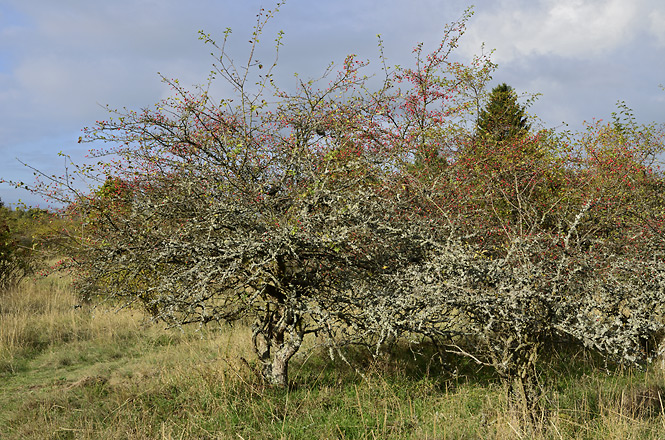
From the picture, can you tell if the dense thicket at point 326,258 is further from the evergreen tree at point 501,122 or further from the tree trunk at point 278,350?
the evergreen tree at point 501,122

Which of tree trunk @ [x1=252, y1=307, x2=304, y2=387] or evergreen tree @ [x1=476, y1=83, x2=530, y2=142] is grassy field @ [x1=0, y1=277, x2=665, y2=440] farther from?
evergreen tree @ [x1=476, y1=83, x2=530, y2=142]

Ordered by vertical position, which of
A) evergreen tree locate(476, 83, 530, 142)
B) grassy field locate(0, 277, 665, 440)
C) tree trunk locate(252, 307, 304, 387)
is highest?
evergreen tree locate(476, 83, 530, 142)

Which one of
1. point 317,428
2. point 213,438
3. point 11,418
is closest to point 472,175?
point 317,428

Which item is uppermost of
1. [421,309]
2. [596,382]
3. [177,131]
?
[177,131]

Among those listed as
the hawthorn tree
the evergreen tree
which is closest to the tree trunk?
the hawthorn tree

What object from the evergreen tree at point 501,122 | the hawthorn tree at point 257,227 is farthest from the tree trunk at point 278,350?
the evergreen tree at point 501,122

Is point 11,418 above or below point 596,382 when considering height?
below

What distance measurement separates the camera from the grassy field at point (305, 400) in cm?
392

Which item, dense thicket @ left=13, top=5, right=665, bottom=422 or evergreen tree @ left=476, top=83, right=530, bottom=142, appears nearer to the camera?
dense thicket @ left=13, top=5, right=665, bottom=422

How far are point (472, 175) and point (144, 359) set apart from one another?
6963 millimetres

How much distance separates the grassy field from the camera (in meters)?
3.92

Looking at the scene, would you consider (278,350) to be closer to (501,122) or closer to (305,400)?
(305,400)

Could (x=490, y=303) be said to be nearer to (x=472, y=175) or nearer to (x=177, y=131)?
(x=177, y=131)

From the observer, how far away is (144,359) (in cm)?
693
